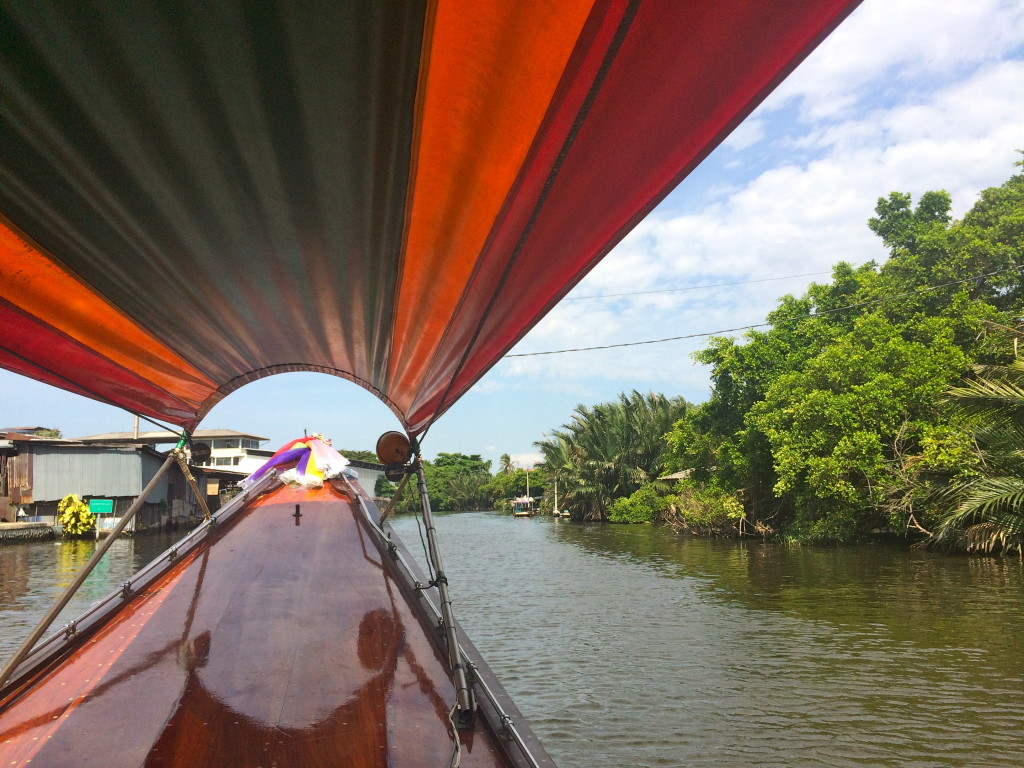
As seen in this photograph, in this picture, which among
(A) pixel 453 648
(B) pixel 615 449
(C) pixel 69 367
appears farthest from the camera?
(B) pixel 615 449

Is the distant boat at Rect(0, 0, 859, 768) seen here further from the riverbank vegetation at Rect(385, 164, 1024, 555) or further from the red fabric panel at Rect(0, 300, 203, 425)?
the riverbank vegetation at Rect(385, 164, 1024, 555)

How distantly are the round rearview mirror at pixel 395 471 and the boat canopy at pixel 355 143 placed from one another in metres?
0.84

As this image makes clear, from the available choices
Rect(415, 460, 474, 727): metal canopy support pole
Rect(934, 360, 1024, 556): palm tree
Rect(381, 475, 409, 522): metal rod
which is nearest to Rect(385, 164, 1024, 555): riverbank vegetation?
Rect(934, 360, 1024, 556): palm tree

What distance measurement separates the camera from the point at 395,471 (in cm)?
348

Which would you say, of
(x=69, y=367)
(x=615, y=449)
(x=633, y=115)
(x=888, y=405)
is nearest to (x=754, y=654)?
(x=69, y=367)

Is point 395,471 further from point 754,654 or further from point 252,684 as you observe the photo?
point 754,654

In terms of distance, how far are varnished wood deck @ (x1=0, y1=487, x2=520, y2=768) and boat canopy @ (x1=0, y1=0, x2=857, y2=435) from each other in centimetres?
→ 112

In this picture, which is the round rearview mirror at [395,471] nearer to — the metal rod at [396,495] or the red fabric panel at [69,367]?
the metal rod at [396,495]

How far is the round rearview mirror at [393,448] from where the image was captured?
3.43 m

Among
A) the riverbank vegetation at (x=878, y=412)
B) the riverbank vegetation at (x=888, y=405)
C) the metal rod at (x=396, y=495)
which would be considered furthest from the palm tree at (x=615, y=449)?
the metal rod at (x=396, y=495)

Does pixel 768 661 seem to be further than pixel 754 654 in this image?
No

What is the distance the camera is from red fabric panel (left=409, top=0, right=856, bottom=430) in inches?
47.9

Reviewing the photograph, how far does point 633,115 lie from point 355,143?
660 millimetres

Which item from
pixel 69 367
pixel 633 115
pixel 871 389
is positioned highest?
pixel 871 389
